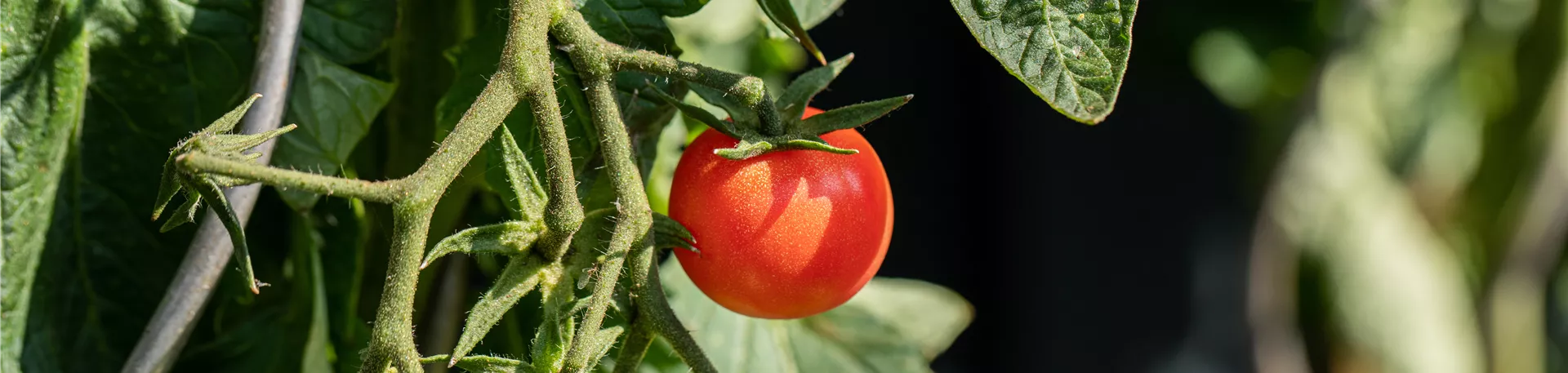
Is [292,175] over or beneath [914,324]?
over

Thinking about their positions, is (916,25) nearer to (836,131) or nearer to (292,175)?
(836,131)

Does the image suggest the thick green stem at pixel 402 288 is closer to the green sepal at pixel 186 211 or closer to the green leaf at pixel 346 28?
the green sepal at pixel 186 211

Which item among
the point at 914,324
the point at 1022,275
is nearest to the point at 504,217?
the point at 914,324

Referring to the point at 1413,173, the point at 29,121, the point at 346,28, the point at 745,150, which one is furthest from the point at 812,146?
the point at 1413,173

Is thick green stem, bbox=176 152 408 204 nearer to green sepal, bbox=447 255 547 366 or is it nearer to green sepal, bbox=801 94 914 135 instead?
green sepal, bbox=447 255 547 366

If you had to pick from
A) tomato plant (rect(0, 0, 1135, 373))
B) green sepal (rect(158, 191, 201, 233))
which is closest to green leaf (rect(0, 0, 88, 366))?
tomato plant (rect(0, 0, 1135, 373))

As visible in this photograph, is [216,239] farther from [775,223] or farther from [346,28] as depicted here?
[775,223]

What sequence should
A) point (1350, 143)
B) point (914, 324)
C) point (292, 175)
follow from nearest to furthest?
point (292, 175), point (914, 324), point (1350, 143)

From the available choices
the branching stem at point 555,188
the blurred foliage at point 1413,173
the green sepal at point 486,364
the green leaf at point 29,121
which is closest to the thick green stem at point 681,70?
the branching stem at point 555,188

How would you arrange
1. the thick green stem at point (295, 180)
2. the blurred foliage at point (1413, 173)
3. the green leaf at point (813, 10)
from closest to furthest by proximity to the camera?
the thick green stem at point (295, 180) → the green leaf at point (813, 10) → the blurred foliage at point (1413, 173)
